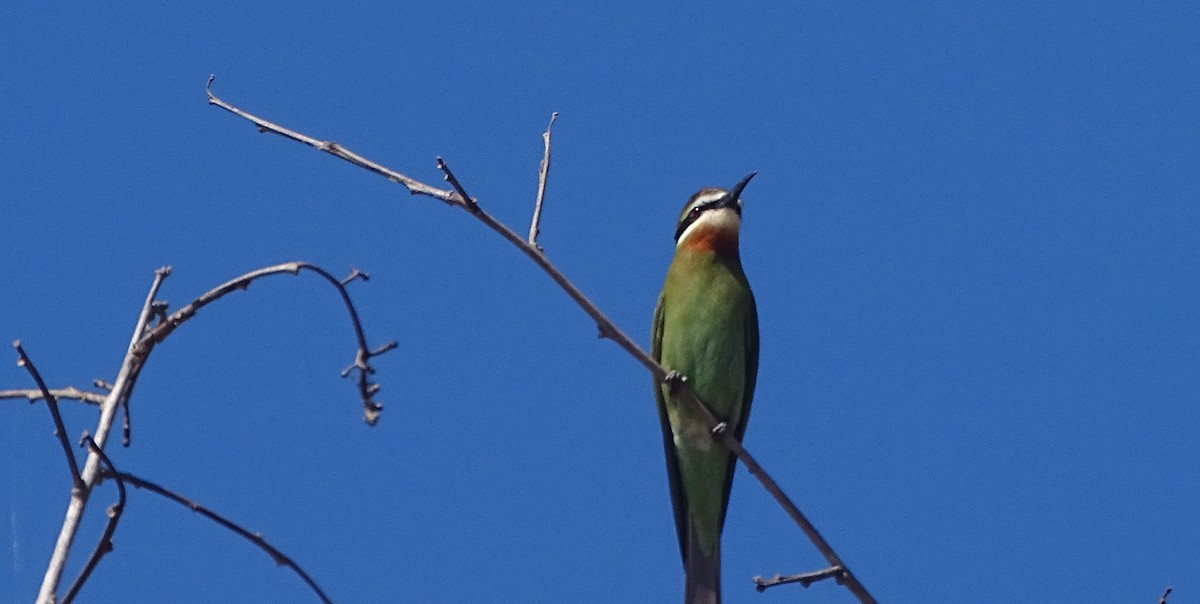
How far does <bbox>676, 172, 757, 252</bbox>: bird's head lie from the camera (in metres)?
5.62

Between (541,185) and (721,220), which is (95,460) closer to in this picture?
(541,185)

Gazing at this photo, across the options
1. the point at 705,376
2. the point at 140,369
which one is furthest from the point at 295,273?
the point at 705,376

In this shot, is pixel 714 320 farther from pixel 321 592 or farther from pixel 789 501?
pixel 321 592

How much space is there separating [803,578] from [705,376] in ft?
6.34

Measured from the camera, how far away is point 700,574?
5215mm

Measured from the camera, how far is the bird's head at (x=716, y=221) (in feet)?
18.4

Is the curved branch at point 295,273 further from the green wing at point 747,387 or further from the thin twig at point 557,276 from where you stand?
the green wing at point 747,387

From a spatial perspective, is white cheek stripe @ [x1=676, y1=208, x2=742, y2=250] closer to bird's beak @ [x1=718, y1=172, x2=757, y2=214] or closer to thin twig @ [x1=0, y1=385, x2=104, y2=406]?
bird's beak @ [x1=718, y1=172, x2=757, y2=214]

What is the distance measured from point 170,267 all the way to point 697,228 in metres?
3.12

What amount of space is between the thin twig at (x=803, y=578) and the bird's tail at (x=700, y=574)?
1.70m

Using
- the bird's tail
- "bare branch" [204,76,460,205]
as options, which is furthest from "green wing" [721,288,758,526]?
"bare branch" [204,76,460,205]

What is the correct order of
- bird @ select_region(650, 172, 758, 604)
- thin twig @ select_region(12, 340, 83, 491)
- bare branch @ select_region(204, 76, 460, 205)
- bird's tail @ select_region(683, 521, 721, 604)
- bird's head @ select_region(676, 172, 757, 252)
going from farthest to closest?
bird's head @ select_region(676, 172, 757, 252) → bird @ select_region(650, 172, 758, 604) → bird's tail @ select_region(683, 521, 721, 604) → bare branch @ select_region(204, 76, 460, 205) → thin twig @ select_region(12, 340, 83, 491)

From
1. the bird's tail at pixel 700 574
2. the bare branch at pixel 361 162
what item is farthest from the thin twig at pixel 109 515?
the bird's tail at pixel 700 574

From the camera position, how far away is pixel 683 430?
532cm
